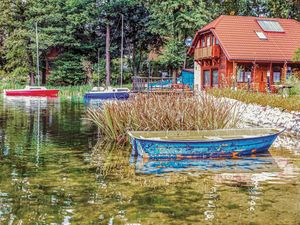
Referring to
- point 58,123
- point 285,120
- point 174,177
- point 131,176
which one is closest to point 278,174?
point 174,177

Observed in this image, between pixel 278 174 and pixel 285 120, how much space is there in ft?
32.7

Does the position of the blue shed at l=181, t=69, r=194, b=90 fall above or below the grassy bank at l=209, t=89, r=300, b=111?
above

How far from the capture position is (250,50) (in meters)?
38.2

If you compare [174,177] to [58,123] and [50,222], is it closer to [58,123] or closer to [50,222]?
[50,222]

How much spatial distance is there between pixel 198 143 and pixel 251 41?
27424 millimetres

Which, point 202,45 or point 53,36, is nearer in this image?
point 202,45

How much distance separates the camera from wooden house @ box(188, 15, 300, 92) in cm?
3803

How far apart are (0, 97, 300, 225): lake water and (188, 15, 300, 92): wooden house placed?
22642 millimetres

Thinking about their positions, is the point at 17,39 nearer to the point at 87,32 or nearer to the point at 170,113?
the point at 87,32

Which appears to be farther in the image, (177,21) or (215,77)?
(177,21)

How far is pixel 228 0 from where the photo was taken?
178ft

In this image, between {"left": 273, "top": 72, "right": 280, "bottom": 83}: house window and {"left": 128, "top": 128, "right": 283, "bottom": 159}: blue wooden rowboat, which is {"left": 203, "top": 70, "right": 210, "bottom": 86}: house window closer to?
Result: {"left": 273, "top": 72, "right": 280, "bottom": 83}: house window

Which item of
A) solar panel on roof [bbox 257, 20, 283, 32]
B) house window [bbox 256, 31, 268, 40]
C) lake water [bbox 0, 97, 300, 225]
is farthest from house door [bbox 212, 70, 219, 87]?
lake water [bbox 0, 97, 300, 225]

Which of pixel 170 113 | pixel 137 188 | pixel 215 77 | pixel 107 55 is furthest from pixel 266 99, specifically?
pixel 107 55
